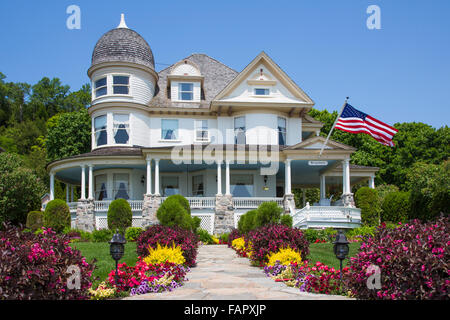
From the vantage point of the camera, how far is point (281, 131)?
27797 millimetres

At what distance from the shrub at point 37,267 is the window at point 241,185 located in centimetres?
2012

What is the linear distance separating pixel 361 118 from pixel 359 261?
14697mm

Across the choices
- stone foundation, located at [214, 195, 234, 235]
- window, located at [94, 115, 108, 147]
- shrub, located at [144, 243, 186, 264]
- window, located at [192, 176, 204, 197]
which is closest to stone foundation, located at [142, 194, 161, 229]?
stone foundation, located at [214, 195, 234, 235]

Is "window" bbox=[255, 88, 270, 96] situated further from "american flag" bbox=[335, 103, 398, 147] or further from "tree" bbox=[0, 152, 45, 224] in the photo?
"tree" bbox=[0, 152, 45, 224]

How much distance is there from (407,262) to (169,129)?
76.3ft

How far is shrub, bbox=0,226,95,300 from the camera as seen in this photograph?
18.5 feet

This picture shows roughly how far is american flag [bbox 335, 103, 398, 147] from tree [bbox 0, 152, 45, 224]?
74.1ft

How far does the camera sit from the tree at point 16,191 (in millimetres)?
29875

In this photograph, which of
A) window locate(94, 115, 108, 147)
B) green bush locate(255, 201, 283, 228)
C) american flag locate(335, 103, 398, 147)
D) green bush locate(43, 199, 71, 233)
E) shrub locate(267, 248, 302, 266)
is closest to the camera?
shrub locate(267, 248, 302, 266)

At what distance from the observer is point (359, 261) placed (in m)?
7.47

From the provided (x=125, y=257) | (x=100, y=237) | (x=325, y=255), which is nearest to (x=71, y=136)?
(x=100, y=237)

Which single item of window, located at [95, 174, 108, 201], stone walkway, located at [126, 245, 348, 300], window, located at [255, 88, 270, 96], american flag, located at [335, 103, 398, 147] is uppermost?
window, located at [255, 88, 270, 96]

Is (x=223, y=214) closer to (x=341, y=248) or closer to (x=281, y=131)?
(x=281, y=131)

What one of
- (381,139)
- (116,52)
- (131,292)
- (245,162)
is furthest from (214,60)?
(131,292)
